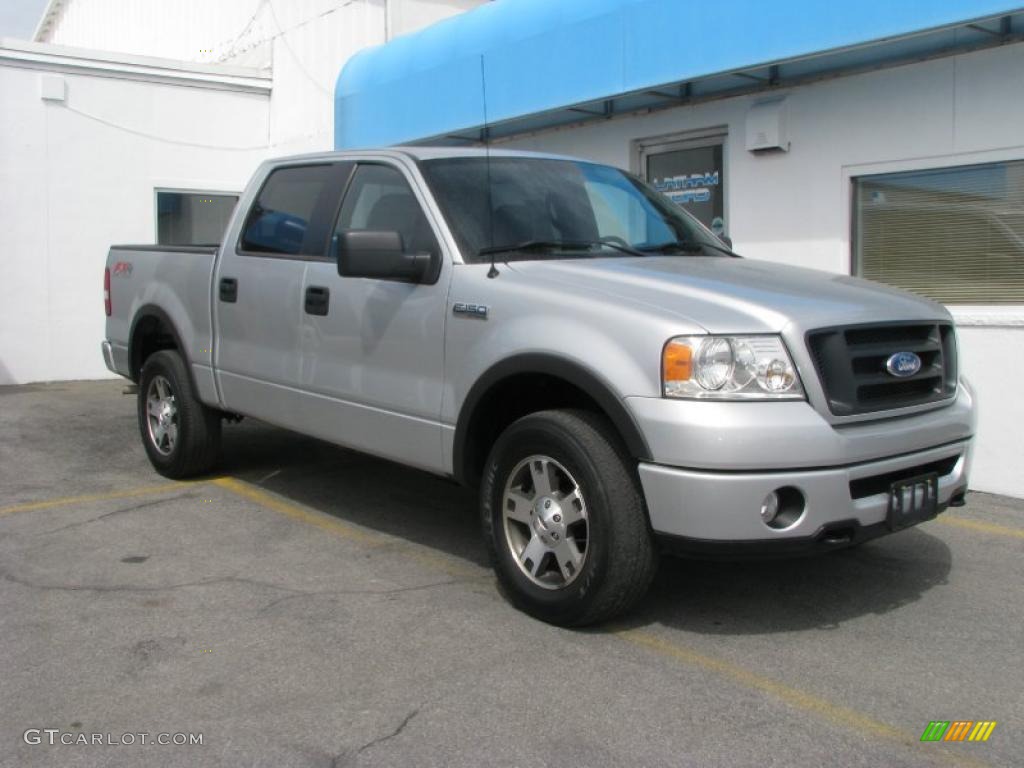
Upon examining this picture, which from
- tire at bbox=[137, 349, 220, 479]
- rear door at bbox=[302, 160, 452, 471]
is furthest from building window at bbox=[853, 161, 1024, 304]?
tire at bbox=[137, 349, 220, 479]

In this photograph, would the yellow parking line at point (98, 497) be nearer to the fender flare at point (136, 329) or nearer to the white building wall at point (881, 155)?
the fender flare at point (136, 329)

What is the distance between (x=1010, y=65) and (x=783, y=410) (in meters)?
4.38

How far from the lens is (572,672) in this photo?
3.87 m

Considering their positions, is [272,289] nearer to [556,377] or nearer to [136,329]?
[136,329]

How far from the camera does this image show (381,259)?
183 inches

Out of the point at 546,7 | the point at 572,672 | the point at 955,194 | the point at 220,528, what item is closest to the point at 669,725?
the point at 572,672

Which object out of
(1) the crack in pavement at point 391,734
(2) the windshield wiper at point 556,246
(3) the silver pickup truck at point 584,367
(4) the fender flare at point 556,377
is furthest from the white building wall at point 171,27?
(1) the crack in pavement at point 391,734

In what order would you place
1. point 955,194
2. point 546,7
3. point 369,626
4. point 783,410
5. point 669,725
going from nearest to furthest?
point 669,725, point 783,410, point 369,626, point 955,194, point 546,7

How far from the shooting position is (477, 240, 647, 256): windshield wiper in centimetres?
480

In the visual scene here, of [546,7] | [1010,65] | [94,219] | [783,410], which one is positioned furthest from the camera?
[94,219]

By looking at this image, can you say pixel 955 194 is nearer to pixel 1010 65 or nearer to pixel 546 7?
pixel 1010 65

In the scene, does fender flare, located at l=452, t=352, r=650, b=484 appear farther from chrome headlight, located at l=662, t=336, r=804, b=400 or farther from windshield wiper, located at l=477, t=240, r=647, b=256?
windshield wiper, located at l=477, t=240, r=647, b=256

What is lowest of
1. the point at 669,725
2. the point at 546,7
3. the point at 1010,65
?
the point at 669,725

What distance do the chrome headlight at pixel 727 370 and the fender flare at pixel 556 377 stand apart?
0.21 meters
